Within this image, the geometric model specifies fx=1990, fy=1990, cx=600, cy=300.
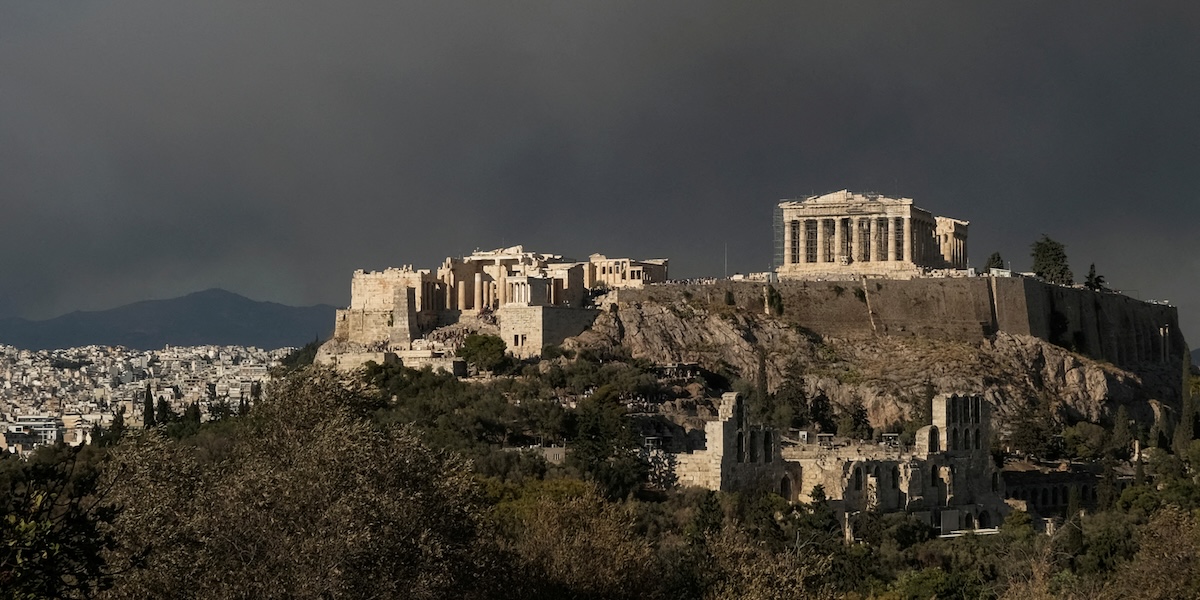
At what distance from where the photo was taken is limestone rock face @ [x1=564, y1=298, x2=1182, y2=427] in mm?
81250

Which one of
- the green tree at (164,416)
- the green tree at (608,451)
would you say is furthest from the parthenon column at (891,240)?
the green tree at (164,416)

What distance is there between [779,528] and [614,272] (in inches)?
1433

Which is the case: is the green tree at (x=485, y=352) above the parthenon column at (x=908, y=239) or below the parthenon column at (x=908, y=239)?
below

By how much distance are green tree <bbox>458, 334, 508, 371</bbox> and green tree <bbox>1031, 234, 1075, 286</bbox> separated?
3503 cm

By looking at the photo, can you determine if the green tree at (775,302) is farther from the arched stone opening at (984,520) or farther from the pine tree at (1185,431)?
the arched stone opening at (984,520)

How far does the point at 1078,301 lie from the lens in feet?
321

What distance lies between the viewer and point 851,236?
3784 inches

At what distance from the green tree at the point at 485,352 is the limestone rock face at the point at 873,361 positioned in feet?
13.1

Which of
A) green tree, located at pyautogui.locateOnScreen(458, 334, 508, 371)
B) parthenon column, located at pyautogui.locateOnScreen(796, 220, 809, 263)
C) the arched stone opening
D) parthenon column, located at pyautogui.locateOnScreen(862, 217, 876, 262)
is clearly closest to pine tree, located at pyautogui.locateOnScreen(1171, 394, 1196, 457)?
the arched stone opening

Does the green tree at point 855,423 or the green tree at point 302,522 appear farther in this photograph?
the green tree at point 855,423

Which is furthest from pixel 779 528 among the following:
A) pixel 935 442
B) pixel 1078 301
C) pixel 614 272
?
pixel 1078 301

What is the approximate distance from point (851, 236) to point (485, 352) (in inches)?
1023

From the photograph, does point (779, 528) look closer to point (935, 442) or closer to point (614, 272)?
point (935, 442)

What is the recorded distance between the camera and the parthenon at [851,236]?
311 feet
